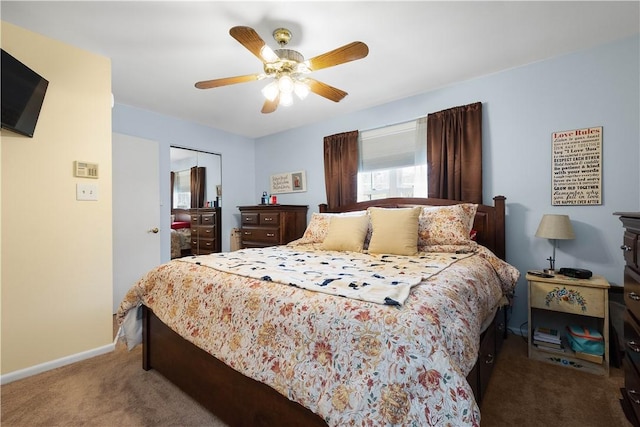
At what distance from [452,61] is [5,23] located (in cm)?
315

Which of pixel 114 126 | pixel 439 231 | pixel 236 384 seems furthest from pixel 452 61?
pixel 114 126

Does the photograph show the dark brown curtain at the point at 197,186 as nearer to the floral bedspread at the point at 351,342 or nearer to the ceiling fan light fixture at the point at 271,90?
the ceiling fan light fixture at the point at 271,90

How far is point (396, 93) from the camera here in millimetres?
3055

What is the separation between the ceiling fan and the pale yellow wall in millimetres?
875

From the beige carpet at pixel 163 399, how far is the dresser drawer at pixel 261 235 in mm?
1979

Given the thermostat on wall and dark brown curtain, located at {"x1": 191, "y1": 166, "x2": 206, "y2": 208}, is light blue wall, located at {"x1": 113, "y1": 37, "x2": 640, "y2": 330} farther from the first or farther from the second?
the thermostat on wall

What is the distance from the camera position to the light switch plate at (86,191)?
199cm

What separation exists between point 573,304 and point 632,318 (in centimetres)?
76

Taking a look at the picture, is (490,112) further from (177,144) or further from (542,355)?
(177,144)

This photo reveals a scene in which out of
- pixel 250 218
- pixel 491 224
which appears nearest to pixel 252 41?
pixel 491 224

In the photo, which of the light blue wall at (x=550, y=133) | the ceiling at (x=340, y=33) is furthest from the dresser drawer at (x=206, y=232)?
the light blue wall at (x=550, y=133)

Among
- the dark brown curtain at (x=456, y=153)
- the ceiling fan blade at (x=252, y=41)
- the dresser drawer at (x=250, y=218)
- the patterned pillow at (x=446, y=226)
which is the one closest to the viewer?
the ceiling fan blade at (x=252, y=41)

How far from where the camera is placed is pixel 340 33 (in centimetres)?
202

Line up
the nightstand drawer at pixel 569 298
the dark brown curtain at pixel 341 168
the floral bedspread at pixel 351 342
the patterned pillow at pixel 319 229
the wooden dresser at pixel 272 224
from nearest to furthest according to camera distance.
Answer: the floral bedspread at pixel 351 342 < the nightstand drawer at pixel 569 298 < the patterned pillow at pixel 319 229 < the dark brown curtain at pixel 341 168 < the wooden dresser at pixel 272 224
